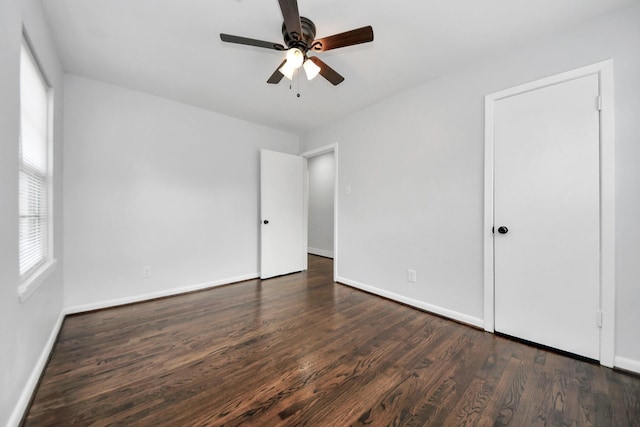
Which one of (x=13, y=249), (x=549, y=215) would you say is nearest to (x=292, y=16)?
(x=13, y=249)

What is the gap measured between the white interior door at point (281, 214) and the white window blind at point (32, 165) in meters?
2.23

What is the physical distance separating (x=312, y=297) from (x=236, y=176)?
2070 mm

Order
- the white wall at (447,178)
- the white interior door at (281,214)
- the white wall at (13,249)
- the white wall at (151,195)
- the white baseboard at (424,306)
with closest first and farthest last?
the white wall at (13,249)
the white wall at (447,178)
the white baseboard at (424,306)
the white wall at (151,195)
the white interior door at (281,214)

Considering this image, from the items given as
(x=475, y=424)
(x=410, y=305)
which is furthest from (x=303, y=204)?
(x=475, y=424)

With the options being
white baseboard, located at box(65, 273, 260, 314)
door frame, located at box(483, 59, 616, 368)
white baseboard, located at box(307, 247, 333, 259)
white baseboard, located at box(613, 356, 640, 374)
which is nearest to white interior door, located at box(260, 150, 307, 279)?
white baseboard, located at box(65, 273, 260, 314)

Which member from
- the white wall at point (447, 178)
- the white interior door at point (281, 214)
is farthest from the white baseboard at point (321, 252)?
the white wall at point (447, 178)

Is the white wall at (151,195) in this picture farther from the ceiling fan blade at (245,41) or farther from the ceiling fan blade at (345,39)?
the ceiling fan blade at (345,39)

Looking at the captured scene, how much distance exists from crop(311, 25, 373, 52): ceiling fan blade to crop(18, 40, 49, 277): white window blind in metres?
1.82

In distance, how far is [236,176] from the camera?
3.65 meters

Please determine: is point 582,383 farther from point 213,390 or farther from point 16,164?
point 16,164

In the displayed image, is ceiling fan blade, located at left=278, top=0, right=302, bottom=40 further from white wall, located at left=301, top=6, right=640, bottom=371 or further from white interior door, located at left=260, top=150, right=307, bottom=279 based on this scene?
white interior door, located at left=260, top=150, right=307, bottom=279

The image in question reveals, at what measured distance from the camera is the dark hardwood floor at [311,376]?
1.30 m

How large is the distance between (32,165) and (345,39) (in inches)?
92.1

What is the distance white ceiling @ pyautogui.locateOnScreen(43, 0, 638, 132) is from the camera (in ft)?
5.45
